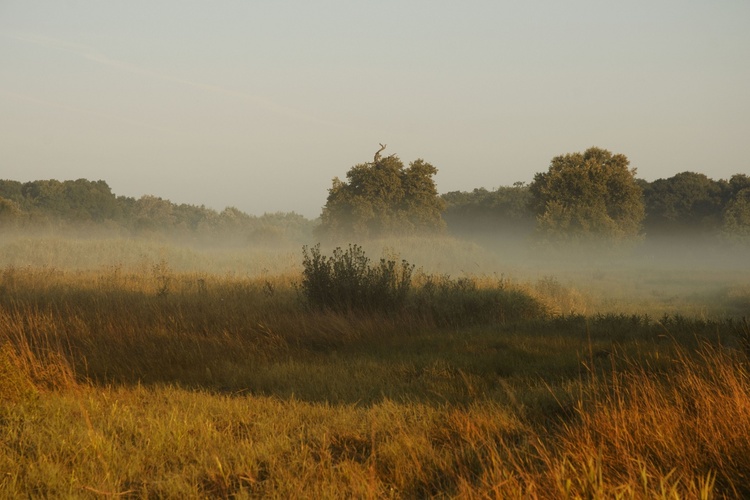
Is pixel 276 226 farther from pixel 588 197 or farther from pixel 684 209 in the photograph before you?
pixel 684 209

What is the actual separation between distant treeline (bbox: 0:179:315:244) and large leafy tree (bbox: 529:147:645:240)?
2328 cm

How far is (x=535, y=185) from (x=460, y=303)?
109 ft

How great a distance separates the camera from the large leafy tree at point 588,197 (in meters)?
42.5

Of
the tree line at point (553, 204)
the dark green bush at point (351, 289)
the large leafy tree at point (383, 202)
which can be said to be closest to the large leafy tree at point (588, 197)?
the tree line at point (553, 204)

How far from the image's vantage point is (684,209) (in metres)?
54.2

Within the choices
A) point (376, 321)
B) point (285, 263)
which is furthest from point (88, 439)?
point (285, 263)

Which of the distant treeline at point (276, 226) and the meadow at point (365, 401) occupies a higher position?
the distant treeline at point (276, 226)

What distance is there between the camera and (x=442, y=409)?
595 cm

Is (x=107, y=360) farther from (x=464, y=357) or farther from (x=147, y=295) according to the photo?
(x=147, y=295)

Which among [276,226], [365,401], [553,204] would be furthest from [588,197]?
[365,401]

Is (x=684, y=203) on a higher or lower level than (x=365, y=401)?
higher

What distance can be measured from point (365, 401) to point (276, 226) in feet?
183

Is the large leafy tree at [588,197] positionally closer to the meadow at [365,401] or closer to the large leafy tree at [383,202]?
the large leafy tree at [383,202]

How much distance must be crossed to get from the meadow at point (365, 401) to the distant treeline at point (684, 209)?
37467mm
